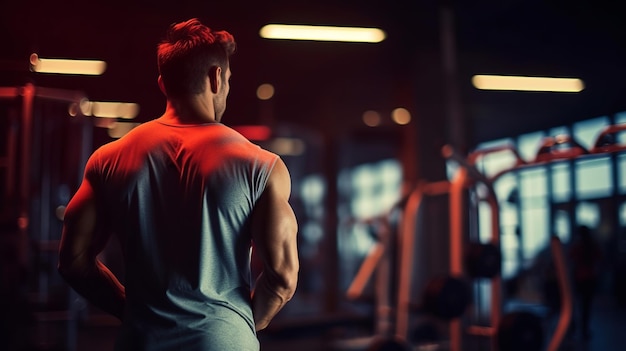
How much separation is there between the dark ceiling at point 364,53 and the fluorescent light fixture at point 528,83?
0.23ft

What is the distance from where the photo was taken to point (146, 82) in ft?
8.45

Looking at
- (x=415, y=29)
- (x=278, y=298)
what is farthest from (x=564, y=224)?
(x=278, y=298)

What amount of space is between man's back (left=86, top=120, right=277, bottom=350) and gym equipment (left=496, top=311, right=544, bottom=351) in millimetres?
2400

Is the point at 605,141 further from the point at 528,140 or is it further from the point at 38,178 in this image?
the point at 528,140

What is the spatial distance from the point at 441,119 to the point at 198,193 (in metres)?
4.97

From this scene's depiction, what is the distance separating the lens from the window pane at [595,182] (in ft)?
20.9

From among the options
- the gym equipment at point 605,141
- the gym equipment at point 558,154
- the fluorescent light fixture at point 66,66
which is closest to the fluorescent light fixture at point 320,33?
the fluorescent light fixture at point 66,66

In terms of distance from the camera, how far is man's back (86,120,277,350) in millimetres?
1111

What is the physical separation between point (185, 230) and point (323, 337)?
12.4ft

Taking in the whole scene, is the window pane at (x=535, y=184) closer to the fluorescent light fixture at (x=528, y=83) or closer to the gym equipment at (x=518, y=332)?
the fluorescent light fixture at (x=528, y=83)

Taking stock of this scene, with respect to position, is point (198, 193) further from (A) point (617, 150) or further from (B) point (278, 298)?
(A) point (617, 150)

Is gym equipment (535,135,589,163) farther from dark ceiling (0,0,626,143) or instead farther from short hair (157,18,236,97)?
short hair (157,18,236,97)

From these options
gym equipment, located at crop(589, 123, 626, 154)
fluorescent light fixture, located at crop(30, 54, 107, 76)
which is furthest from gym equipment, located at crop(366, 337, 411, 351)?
fluorescent light fixture, located at crop(30, 54, 107, 76)

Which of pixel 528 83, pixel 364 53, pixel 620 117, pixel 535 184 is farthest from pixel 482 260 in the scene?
pixel 535 184
